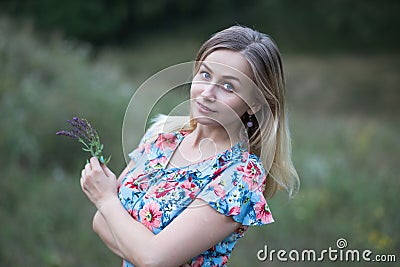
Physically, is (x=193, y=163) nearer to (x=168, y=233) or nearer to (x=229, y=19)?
(x=168, y=233)

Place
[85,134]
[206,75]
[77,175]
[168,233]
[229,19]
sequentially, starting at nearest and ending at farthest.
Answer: [168,233] → [206,75] → [85,134] → [77,175] → [229,19]

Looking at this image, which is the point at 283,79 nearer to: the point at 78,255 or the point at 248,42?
the point at 248,42

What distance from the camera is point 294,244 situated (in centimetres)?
461

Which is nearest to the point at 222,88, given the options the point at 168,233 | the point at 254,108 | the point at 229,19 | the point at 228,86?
the point at 228,86

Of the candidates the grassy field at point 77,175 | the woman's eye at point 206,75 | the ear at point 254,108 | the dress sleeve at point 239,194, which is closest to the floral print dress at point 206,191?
the dress sleeve at point 239,194

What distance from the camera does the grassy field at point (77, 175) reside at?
408cm

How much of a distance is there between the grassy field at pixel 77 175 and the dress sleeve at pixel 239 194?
1.02 m

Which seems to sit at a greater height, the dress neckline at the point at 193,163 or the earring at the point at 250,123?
the earring at the point at 250,123

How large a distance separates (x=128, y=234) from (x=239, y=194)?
13.8 inches

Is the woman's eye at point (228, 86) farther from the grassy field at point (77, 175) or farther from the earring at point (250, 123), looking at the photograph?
the grassy field at point (77, 175)

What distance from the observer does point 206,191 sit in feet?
5.26

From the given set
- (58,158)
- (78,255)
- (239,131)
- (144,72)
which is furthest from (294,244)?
(144,72)

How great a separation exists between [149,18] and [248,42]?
76.2 feet

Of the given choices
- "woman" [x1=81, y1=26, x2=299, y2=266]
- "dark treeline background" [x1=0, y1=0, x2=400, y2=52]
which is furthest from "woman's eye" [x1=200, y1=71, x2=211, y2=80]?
"dark treeline background" [x1=0, y1=0, x2=400, y2=52]
